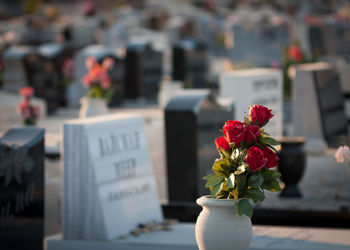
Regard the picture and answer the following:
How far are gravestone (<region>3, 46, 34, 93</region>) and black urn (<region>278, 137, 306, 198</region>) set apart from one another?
1145 centimetres

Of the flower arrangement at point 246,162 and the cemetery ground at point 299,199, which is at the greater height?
the flower arrangement at point 246,162

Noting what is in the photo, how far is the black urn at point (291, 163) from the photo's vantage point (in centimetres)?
1009

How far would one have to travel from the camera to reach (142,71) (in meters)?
22.3

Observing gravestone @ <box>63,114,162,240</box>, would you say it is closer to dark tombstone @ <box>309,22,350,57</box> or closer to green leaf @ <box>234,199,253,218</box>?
green leaf @ <box>234,199,253,218</box>

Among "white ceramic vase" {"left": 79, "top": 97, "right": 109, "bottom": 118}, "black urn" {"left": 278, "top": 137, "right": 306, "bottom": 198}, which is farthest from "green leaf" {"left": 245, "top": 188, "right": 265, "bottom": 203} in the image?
"white ceramic vase" {"left": 79, "top": 97, "right": 109, "bottom": 118}

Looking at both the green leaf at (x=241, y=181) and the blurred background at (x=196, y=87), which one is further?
the blurred background at (x=196, y=87)

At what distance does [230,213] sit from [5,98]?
48.4 feet

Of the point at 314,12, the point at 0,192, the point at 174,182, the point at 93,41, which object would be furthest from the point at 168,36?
the point at 0,192

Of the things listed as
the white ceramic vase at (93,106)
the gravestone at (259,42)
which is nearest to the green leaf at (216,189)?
the white ceramic vase at (93,106)

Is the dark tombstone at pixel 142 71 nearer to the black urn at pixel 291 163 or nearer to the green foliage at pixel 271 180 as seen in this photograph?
the black urn at pixel 291 163

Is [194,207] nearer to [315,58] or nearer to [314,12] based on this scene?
[315,58]

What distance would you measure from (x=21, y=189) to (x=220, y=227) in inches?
84.0

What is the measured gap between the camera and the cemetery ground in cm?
795

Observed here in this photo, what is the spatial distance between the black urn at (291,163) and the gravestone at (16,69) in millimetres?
11448
